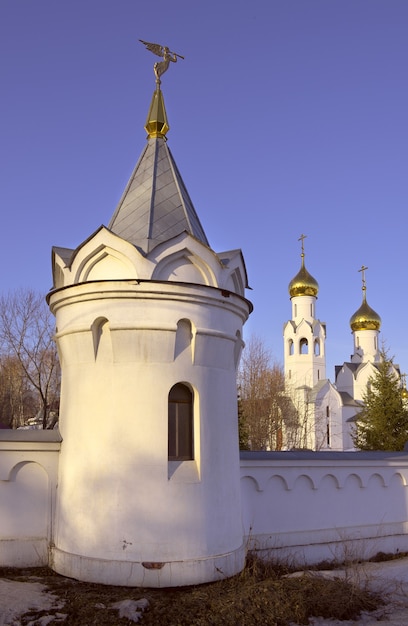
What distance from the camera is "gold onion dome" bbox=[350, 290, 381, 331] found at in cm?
5622

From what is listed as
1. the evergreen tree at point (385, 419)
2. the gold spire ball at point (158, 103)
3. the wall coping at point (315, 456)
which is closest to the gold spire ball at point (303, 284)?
the evergreen tree at point (385, 419)

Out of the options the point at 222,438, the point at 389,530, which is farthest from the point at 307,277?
the point at 222,438

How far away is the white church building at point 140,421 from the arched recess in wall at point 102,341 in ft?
0.07

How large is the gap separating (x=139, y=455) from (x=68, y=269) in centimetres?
306

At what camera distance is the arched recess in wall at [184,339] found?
8.73m

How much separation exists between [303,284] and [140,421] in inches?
1837

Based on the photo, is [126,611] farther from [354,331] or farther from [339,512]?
[354,331]

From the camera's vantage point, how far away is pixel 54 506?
9.29 m

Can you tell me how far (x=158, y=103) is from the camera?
1105 cm

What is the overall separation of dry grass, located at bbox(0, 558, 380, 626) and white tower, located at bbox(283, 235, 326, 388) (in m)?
45.5

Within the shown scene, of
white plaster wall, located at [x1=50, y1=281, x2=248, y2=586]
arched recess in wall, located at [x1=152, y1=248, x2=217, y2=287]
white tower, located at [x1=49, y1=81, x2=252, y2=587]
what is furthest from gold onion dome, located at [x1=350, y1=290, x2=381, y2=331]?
arched recess in wall, located at [x1=152, y1=248, x2=217, y2=287]

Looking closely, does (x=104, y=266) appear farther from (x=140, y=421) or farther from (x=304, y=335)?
(x=304, y=335)

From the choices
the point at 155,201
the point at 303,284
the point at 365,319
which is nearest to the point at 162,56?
the point at 155,201

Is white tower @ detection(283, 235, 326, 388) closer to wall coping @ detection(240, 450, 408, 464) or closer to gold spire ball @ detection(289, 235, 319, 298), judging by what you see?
gold spire ball @ detection(289, 235, 319, 298)
